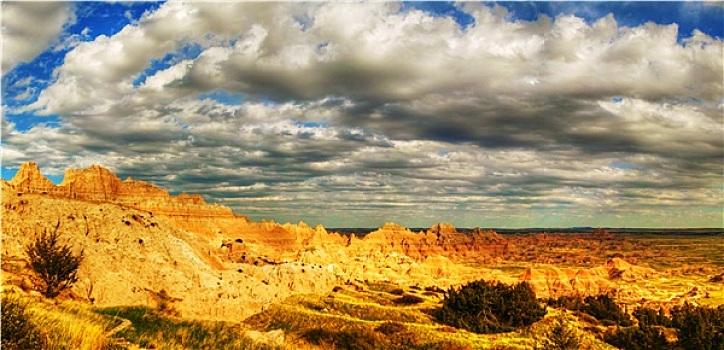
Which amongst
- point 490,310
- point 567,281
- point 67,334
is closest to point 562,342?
point 490,310

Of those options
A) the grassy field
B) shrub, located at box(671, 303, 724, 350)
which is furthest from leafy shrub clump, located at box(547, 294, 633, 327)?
shrub, located at box(671, 303, 724, 350)

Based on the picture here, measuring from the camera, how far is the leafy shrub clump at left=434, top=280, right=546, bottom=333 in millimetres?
38625

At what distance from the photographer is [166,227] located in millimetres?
54125

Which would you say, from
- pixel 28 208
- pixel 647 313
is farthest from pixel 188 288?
pixel 647 313

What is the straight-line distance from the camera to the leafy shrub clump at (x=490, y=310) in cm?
3862

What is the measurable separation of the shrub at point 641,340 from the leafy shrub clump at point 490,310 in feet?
23.5

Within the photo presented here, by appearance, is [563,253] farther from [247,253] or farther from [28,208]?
[28,208]

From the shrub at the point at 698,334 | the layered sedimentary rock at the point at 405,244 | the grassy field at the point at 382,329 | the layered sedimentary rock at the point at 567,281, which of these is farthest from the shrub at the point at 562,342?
the layered sedimentary rock at the point at 405,244

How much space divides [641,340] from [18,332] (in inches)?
1327

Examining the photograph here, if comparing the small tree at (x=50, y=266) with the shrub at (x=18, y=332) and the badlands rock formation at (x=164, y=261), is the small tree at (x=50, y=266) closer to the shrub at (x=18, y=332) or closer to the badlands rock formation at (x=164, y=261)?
the badlands rock formation at (x=164, y=261)

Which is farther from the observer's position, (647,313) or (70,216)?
(647,313)

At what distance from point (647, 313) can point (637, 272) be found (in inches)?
3087

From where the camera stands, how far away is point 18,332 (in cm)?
962

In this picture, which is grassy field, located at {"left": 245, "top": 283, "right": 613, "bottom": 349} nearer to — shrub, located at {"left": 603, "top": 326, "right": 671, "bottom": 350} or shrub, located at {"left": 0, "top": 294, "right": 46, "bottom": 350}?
shrub, located at {"left": 603, "top": 326, "right": 671, "bottom": 350}
